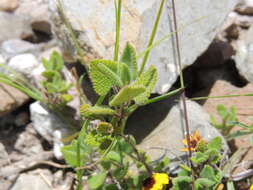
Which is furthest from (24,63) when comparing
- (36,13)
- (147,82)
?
(147,82)

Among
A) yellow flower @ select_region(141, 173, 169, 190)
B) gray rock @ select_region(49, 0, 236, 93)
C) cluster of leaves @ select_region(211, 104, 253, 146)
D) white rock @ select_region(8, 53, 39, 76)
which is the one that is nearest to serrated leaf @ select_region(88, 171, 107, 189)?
yellow flower @ select_region(141, 173, 169, 190)

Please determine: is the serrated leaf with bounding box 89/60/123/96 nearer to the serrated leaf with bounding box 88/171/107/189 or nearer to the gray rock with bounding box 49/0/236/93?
the serrated leaf with bounding box 88/171/107/189

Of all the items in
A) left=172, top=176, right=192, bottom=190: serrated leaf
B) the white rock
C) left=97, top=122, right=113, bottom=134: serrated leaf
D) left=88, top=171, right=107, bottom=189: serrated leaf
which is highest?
the white rock

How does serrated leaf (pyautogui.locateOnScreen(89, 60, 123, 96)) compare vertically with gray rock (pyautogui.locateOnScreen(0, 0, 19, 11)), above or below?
below

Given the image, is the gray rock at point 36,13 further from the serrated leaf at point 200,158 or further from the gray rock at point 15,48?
the serrated leaf at point 200,158

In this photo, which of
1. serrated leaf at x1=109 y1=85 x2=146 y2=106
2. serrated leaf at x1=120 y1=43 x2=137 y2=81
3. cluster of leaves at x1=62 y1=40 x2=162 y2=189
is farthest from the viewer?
serrated leaf at x1=120 y1=43 x2=137 y2=81

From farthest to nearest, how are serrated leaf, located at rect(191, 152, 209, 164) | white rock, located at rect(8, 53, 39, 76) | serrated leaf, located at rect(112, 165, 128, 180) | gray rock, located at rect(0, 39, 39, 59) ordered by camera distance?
gray rock, located at rect(0, 39, 39, 59)
white rock, located at rect(8, 53, 39, 76)
serrated leaf, located at rect(112, 165, 128, 180)
serrated leaf, located at rect(191, 152, 209, 164)

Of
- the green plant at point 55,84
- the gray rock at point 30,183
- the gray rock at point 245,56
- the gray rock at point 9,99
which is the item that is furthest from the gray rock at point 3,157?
the gray rock at point 245,56
